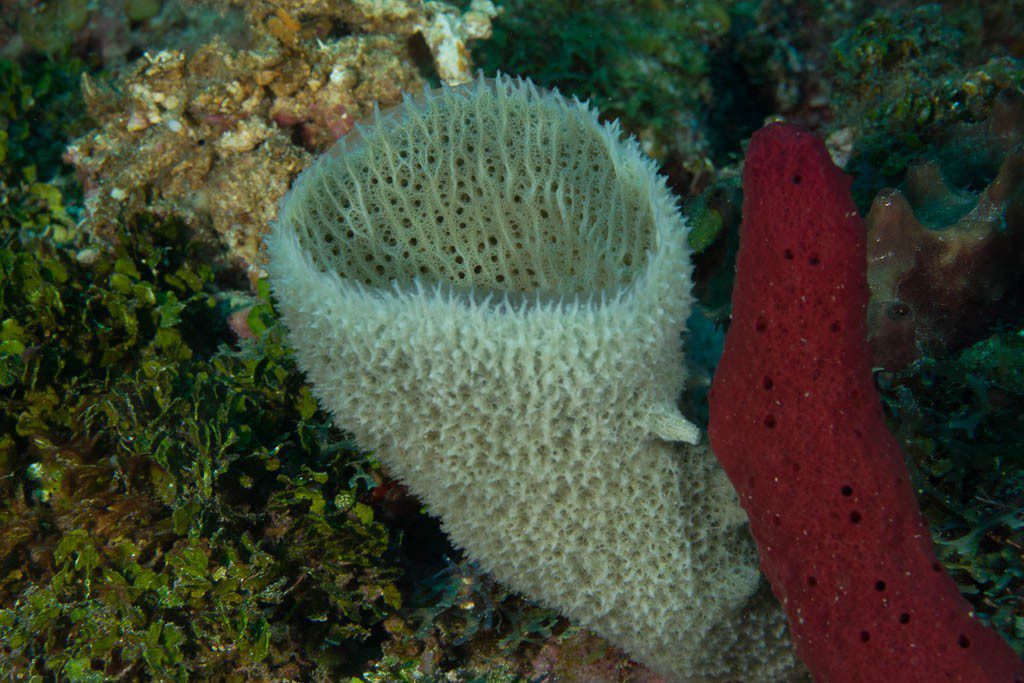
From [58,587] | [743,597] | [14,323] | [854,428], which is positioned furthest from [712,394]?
[14,323]

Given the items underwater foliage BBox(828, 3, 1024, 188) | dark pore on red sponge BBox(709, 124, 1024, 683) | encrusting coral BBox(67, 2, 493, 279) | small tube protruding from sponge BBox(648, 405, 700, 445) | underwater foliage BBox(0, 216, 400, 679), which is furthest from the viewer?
encrusting coral BBox(67, 2, 493, 279)

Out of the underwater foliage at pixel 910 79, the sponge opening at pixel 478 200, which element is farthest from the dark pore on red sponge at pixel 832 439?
the underwater foliage at pixel 910 79

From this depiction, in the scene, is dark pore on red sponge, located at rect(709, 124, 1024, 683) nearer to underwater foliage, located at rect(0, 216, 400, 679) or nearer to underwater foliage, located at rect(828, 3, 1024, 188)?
underwater foliage, located at rect(0, 216, 400, 679)

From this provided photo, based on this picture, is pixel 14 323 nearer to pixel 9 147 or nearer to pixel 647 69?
pixel 9 147

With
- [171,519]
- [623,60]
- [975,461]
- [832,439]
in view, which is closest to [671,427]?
[832,439]

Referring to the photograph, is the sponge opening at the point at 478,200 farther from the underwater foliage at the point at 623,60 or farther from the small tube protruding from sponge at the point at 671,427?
the underwater foliage at the point at 623,60

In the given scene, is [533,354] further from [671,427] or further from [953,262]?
[953,262]

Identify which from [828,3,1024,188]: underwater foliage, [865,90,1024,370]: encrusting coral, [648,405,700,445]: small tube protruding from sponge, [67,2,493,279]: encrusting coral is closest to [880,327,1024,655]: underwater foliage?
[865,90,1024,370]: encrusting coral
